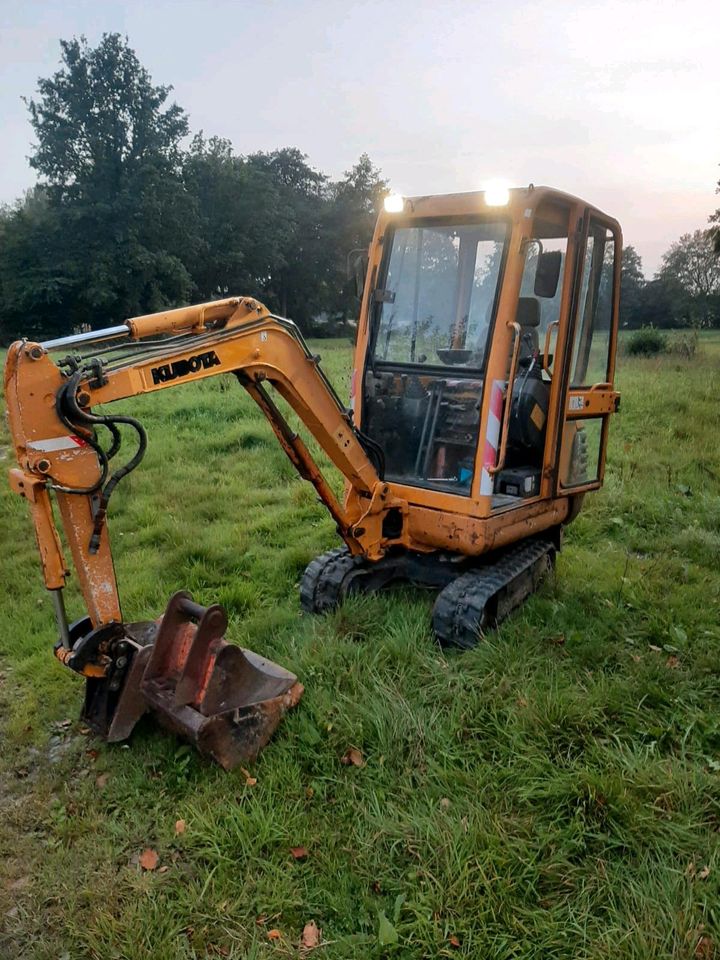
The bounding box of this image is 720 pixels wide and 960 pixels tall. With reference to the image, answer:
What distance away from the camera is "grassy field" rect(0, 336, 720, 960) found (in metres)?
2.63

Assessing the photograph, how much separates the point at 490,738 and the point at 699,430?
278 inches

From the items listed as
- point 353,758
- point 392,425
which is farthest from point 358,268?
point 353,758

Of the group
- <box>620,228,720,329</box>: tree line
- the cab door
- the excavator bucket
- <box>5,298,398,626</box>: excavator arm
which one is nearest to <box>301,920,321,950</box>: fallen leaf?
the excavator bucket

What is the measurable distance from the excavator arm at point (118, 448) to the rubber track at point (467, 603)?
1.00 metres

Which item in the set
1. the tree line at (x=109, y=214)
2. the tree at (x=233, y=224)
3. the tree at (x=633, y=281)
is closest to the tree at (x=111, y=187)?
the tree line at (x=109, y=214)

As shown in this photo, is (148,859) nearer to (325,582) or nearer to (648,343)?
(325,582)

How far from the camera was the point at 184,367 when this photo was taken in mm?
3371

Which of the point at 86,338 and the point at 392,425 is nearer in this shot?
the point at 86,338

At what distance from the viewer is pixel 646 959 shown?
2361 millimetres

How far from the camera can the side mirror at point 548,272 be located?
13.5 ft

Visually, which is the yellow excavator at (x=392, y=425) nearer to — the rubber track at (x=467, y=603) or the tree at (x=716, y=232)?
the rubber track at (x=467, y=603)

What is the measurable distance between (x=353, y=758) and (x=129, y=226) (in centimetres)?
3701

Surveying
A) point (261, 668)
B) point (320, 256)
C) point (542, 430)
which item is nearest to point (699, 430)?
point (542, 430)

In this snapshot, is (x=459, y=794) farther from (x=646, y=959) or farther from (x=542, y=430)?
(x=542, y=430)
